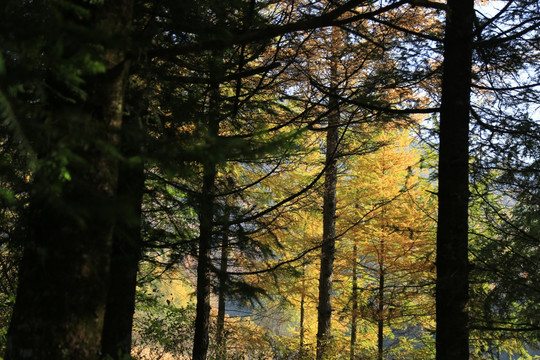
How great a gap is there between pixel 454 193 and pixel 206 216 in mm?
2963

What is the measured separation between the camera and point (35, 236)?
211cm

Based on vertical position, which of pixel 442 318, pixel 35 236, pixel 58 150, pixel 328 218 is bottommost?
pixel 442 318

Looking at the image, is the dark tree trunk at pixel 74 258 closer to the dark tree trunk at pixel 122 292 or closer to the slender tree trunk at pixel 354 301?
the dark tree trunk at pixel 122 292

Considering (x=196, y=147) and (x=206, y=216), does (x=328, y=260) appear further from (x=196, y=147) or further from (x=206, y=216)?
(x=196, y=147)

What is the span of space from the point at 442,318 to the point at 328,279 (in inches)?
237

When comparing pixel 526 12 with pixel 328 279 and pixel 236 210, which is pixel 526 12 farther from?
pixel 328 279

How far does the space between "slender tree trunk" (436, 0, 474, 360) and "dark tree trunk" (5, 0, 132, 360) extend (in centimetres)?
385

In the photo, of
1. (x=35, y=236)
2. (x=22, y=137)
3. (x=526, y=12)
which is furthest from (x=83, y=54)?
(x=526, y=12)

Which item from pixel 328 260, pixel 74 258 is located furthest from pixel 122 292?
pixel 328 260

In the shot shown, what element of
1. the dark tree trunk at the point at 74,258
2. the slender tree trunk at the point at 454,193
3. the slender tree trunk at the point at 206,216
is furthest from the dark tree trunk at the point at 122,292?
the slender tree trunk at the point at 454,193

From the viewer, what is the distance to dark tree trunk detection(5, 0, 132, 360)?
1.97m

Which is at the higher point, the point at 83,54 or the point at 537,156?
the point at 537,156

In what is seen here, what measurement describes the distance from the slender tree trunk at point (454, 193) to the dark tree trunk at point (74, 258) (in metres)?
3.85

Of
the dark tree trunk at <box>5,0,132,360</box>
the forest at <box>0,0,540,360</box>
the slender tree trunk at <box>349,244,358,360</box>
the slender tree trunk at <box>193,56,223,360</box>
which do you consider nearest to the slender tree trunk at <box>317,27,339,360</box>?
the forest at <box>0,0,540,360</box>
